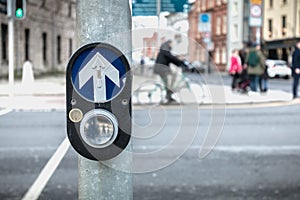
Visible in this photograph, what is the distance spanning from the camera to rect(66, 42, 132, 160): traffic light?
2020 millimetres

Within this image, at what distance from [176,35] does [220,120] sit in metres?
0.48

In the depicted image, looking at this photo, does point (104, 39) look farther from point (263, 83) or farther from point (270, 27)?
point (270, 27)

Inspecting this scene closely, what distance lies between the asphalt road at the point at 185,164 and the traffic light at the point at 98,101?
341mm

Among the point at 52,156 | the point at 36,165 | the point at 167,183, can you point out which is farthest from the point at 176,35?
the point at 52,156

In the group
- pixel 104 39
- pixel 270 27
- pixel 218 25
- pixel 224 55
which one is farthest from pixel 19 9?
pixel 218 25

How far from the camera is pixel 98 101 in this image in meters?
2.02

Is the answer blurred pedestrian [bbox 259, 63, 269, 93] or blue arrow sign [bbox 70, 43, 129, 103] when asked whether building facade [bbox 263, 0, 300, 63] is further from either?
blue arrow sign [bbox 70, 43, 129, 103]

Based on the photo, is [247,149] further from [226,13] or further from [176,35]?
[226,13]

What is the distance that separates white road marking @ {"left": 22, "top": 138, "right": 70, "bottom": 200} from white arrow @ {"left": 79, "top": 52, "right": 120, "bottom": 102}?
3.53m

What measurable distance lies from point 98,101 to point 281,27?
52861mm

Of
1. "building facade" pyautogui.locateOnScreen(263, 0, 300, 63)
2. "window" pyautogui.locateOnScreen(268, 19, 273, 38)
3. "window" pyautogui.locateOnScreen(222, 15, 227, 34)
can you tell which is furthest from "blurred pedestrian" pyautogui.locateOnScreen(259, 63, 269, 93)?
"window" pyautogui.locateOnScreen(222, 15, 227, 34)

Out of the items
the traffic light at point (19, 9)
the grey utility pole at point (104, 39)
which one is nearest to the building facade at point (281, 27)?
the traffic light at point (19, 9)

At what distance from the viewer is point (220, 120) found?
2631mm

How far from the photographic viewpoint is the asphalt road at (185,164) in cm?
262
